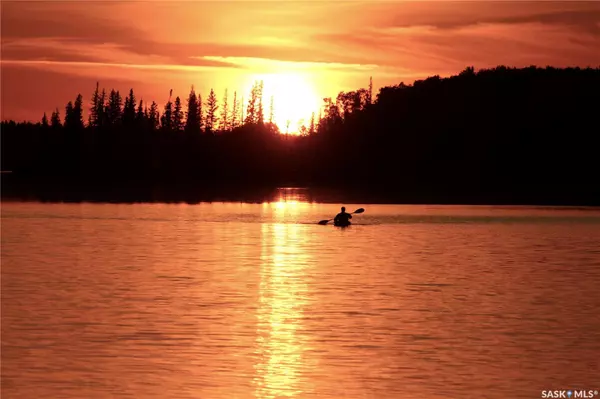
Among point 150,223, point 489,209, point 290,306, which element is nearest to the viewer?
point 290,306

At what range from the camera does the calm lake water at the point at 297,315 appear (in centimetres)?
2122

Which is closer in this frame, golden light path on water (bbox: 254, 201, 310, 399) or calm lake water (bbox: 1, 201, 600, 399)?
golden light path on water (bbox: 254, 201, 310, 399)

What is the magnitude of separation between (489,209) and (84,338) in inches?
2665

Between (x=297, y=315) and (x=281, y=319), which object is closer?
(x=281, y=319)

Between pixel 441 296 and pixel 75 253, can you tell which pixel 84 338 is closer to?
pixel 441 296

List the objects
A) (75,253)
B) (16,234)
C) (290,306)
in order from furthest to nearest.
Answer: (16,234), (75,253), (290,306)

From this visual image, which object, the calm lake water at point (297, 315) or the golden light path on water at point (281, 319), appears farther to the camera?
the calm lake water at point (297, 315)

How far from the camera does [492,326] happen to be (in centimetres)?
2759

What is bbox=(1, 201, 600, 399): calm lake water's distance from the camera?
69.6ft

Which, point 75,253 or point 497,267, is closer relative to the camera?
point 497,267

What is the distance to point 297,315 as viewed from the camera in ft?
95.3

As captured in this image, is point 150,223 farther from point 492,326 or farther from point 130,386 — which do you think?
point 130,386

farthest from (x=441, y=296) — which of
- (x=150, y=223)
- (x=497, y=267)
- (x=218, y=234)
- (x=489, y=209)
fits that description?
(x=489, y=209)

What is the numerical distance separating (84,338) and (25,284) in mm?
10500
